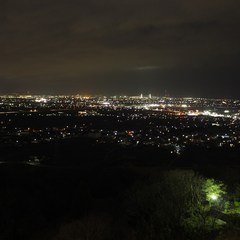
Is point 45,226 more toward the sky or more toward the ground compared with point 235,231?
more toward the ground

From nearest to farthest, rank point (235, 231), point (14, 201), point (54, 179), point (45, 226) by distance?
point (235, 231) → point (45, 226) → point (14, 201) → point (54, 179)

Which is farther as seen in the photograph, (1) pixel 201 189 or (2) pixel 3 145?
(2) pixel 3 145

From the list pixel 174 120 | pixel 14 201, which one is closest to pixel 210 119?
pixel 174 120

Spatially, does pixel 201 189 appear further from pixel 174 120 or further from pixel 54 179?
pixel 174 120

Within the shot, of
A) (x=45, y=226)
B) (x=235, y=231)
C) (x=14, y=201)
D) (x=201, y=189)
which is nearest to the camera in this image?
(x=235, y=231)

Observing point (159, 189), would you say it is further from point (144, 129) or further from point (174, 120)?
point (174, 120)

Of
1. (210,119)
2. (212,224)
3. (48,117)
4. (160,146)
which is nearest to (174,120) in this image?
(210,119)
